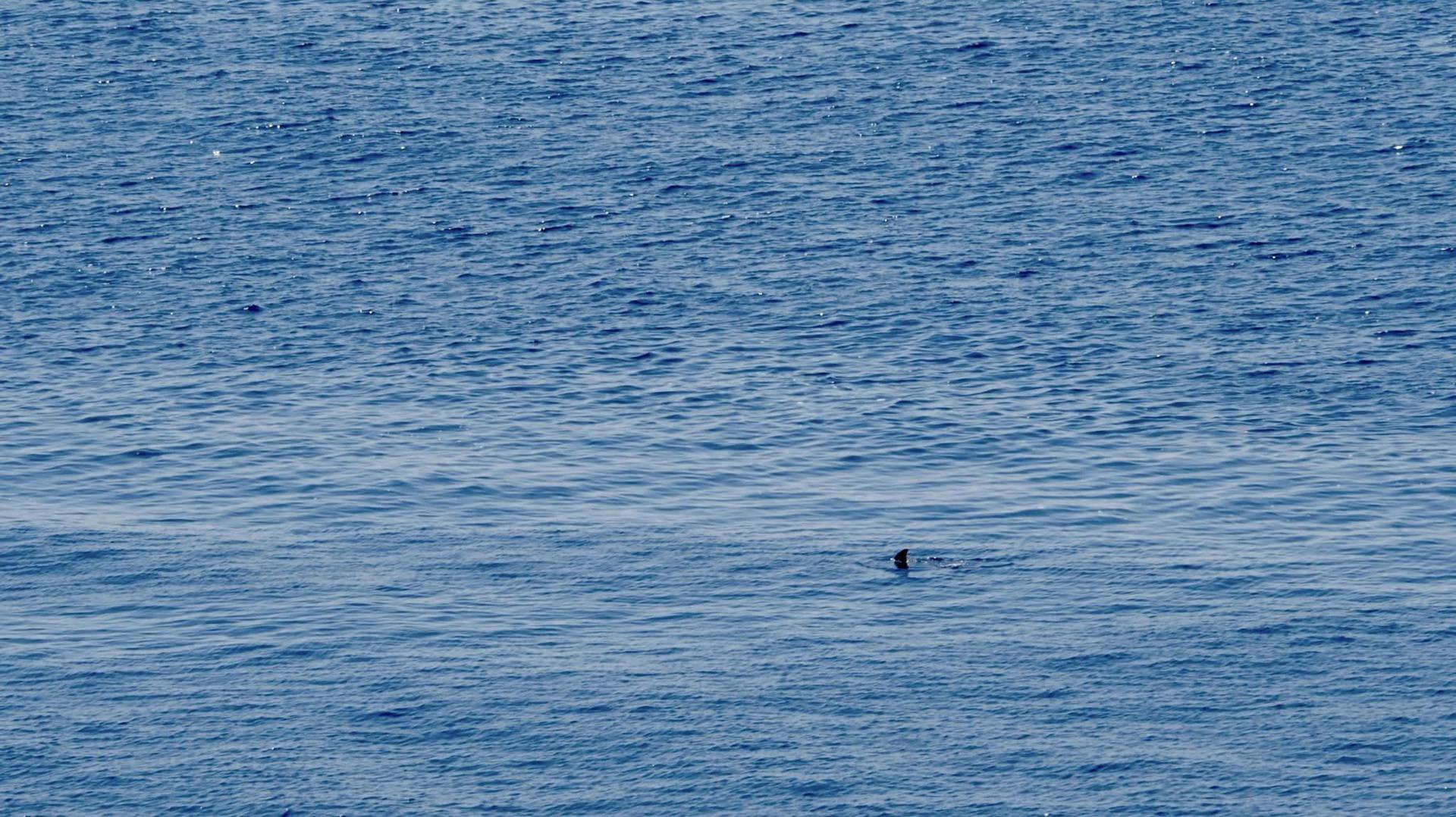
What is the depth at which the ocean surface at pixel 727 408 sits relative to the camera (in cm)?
9462

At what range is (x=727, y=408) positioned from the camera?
131m

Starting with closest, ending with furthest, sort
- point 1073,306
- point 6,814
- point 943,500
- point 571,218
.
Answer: point 6,814 < point 943,500 < point 1073,306 < point 571,218

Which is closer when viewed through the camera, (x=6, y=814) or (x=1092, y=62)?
(x=6, y=814)

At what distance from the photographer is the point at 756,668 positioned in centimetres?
10056

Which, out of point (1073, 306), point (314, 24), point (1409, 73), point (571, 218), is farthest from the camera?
point (314, 24)

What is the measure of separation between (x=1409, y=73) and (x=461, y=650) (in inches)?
3816

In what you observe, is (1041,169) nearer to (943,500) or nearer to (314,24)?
(943,500)

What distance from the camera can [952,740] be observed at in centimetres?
9356

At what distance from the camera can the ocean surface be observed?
94625mm

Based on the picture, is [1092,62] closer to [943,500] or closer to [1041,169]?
[1041,169]

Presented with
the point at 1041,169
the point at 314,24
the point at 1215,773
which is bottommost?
the point at 1215,773

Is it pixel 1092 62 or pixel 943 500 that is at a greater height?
pixel 1092 62

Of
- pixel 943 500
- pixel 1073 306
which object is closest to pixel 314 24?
pixel 1073 306

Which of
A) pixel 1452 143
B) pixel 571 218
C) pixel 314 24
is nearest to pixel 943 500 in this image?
pixel 571 218
